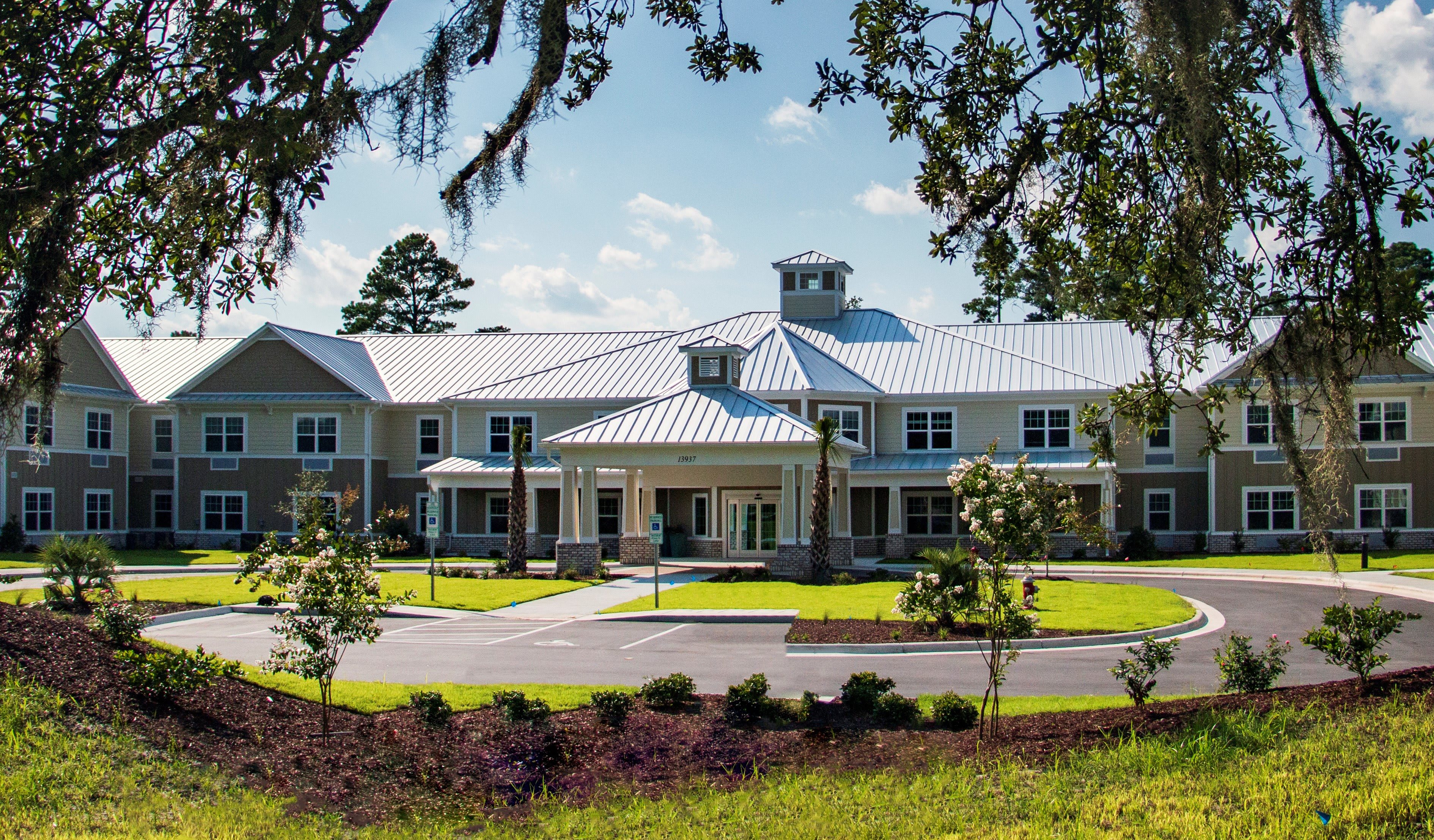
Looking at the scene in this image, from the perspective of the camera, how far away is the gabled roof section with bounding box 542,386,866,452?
2988 cm

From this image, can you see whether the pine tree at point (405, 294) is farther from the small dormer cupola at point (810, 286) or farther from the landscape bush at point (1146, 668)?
the landscape bush at point (1146, 668)

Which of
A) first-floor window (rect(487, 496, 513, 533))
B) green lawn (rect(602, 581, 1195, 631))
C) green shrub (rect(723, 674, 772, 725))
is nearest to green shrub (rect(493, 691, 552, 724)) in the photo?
green shrub (rect(723, 674, 772, 725))

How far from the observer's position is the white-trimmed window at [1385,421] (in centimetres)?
3512

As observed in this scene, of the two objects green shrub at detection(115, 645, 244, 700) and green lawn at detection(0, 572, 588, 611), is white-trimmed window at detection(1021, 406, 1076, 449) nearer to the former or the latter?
green lawn at detection(0, 572, 588, 611)

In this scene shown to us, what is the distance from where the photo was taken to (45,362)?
6984 millimetres

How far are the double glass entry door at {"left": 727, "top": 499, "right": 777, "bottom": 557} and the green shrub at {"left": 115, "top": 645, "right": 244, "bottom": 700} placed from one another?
2543cm

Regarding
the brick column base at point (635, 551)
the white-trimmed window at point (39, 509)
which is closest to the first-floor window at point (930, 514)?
the brick column base at point (635, 551)

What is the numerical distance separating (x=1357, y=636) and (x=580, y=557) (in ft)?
74.1

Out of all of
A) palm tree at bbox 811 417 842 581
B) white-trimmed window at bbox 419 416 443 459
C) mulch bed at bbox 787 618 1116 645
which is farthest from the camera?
white-trimmed window at bbox 419 416 443 459

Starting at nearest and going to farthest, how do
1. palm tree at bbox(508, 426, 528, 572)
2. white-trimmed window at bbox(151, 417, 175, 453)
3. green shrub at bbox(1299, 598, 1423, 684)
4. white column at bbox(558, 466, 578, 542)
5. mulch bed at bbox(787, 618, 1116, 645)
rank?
green shrub at bbox(1299, 598, 1423, 684)
mulch bed at bbox(787, 618, 1116, 645)
palm tree at bbox(508, 426, 528, 572)
white column at bbox(558, 466, 578, 542)
white-trimmed window at bbox(151, 417, 175, 453)

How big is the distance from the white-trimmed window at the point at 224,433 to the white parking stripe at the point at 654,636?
26.1 meters

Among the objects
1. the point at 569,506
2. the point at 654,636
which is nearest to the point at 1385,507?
the point at 569,506

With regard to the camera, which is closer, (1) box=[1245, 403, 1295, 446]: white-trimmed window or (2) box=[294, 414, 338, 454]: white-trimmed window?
Result: (1) box=[1245, 403, 1295, 446]: white-trimmed window

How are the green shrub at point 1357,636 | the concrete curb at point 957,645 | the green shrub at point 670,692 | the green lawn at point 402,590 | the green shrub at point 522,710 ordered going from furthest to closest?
the green lawn at point 402,590 < the concrete curb at point 957,645 < the green shrub at point 670,692 < the green shrub at point 522,710 < the green shrub at point 1357,636
